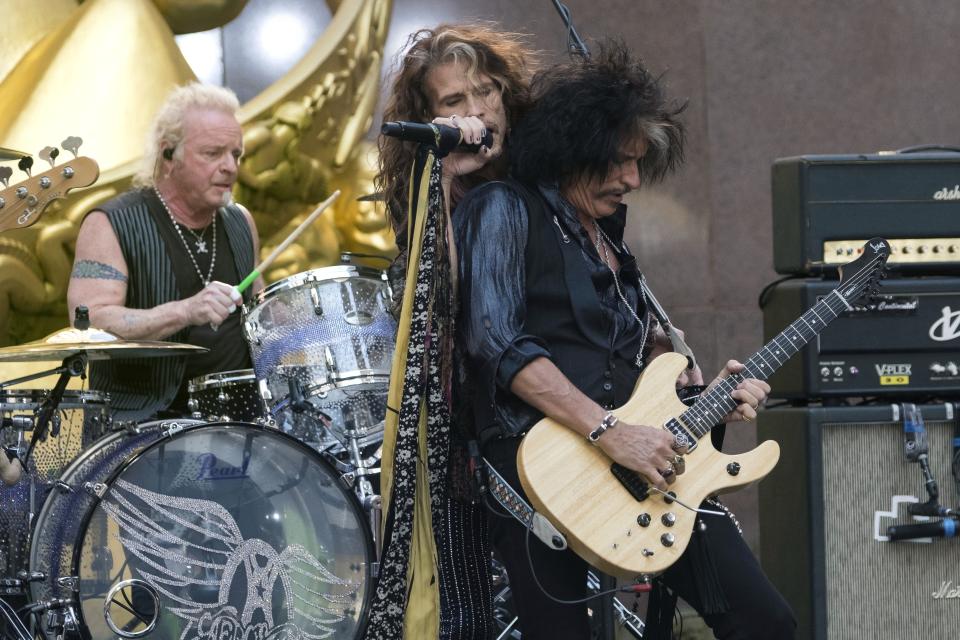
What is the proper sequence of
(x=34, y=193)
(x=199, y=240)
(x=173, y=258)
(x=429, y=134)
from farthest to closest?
(x=199, y=240), (x=173, y=258), (x=34, y=193), (x=429, y=134)

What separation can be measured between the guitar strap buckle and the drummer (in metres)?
1.21

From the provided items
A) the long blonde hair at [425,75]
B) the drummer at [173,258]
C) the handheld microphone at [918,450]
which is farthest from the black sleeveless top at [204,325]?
the handheld microphone at [918,450]

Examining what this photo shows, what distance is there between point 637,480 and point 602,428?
0.46 ft

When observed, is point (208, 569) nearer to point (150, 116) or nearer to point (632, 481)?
point (632, 481)

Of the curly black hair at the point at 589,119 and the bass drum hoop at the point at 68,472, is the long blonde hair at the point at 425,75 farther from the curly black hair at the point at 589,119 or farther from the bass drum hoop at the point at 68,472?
the bass drum hoop at the point at 68,472

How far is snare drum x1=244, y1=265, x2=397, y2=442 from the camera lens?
147 inches

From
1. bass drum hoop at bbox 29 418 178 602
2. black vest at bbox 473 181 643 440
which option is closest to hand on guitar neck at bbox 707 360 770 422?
black vest at bbox 473 181 643 440

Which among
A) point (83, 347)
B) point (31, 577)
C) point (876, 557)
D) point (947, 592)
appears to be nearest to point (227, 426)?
point (83, 347)

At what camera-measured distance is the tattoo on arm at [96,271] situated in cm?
403

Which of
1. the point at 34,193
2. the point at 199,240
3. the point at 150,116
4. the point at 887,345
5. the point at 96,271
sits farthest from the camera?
the point at 150,116

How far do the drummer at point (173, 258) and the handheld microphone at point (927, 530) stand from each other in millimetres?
1866

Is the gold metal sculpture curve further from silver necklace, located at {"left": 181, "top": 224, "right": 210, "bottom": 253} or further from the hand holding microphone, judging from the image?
the hand holding microphone

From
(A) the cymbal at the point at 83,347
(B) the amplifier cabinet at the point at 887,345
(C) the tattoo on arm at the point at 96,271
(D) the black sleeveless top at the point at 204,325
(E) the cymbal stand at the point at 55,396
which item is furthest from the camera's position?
(D) the black sleeveless top at the point at 204,325

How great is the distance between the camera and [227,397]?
383 centimetres
